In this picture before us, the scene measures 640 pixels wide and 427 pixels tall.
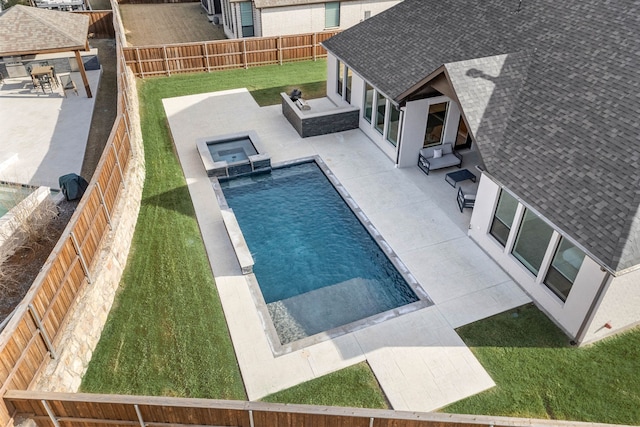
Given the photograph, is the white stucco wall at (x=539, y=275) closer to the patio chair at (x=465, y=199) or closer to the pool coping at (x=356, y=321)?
the patio chair at (x=465, y=199)

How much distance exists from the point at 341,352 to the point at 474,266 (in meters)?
5.40

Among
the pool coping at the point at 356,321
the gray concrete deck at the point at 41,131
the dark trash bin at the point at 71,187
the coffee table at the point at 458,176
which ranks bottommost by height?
the pool coping at the point at 356,321

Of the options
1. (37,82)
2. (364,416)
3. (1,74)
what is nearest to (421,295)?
(364,416)

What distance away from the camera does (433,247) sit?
15.4 meters

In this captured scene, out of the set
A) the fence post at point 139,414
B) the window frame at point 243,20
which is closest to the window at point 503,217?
the fence post at point 139,414

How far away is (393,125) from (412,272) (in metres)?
7.88

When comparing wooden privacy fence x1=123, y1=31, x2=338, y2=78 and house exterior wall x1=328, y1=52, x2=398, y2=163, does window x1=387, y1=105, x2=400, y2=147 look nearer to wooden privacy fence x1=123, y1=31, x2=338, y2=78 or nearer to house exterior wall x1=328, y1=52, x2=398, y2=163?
house exterior wall x1=328, y1=52, x2=398, y2=163

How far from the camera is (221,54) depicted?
29.4 m

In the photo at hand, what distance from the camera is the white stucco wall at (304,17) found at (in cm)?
3098

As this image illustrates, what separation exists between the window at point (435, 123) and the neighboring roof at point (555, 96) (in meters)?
1.58

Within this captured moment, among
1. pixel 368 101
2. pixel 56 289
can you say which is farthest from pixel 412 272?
pixel 368 101

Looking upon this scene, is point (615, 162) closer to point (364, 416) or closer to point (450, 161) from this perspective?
point (450, 161)

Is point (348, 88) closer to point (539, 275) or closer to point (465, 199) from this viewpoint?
point (465, 199)

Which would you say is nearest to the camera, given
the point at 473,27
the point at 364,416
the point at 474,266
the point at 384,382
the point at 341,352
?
the point at 364,416
